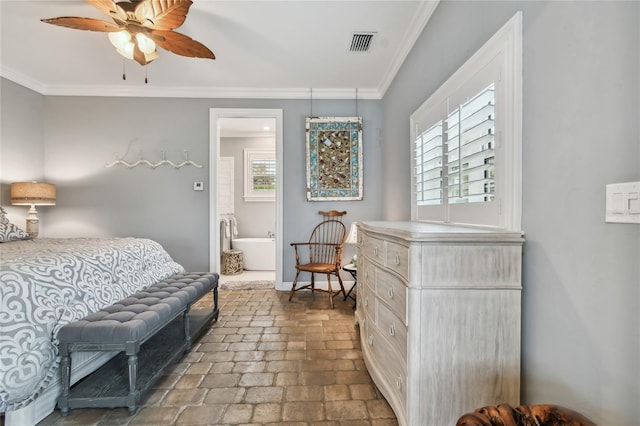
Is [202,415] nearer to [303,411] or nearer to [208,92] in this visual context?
[303,411]

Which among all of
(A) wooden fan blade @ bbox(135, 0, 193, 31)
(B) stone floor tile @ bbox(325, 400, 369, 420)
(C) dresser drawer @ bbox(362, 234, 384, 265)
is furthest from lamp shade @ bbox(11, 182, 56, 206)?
(B) stone floor tile @ bbox(325, 400, 369, 420)

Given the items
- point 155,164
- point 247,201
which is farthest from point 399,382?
point 247,201

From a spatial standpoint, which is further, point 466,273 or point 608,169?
point 466,273

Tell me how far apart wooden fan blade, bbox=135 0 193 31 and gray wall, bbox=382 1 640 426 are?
1947 millimetres

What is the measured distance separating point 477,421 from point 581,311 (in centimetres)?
62

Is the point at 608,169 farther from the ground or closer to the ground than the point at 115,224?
farther from the ground

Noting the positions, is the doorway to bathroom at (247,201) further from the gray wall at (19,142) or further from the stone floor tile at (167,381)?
the stone floor tile at (167,381)

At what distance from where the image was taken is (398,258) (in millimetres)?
1430

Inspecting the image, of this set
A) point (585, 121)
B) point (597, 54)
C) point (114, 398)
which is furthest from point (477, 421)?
point (114, 398)

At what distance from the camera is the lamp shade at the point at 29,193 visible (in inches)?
129

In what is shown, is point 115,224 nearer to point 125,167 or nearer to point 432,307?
point 125,167

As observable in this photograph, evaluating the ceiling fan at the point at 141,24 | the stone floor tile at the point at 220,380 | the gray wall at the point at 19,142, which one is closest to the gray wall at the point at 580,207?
the stone floor tile at the point at 220,380

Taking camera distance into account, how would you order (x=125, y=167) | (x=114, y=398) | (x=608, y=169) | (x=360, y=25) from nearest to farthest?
(x=608, y=169)
(x=114, y=398)
(x=360, y=25)
(x=125, y=167)

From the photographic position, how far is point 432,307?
1267mm
